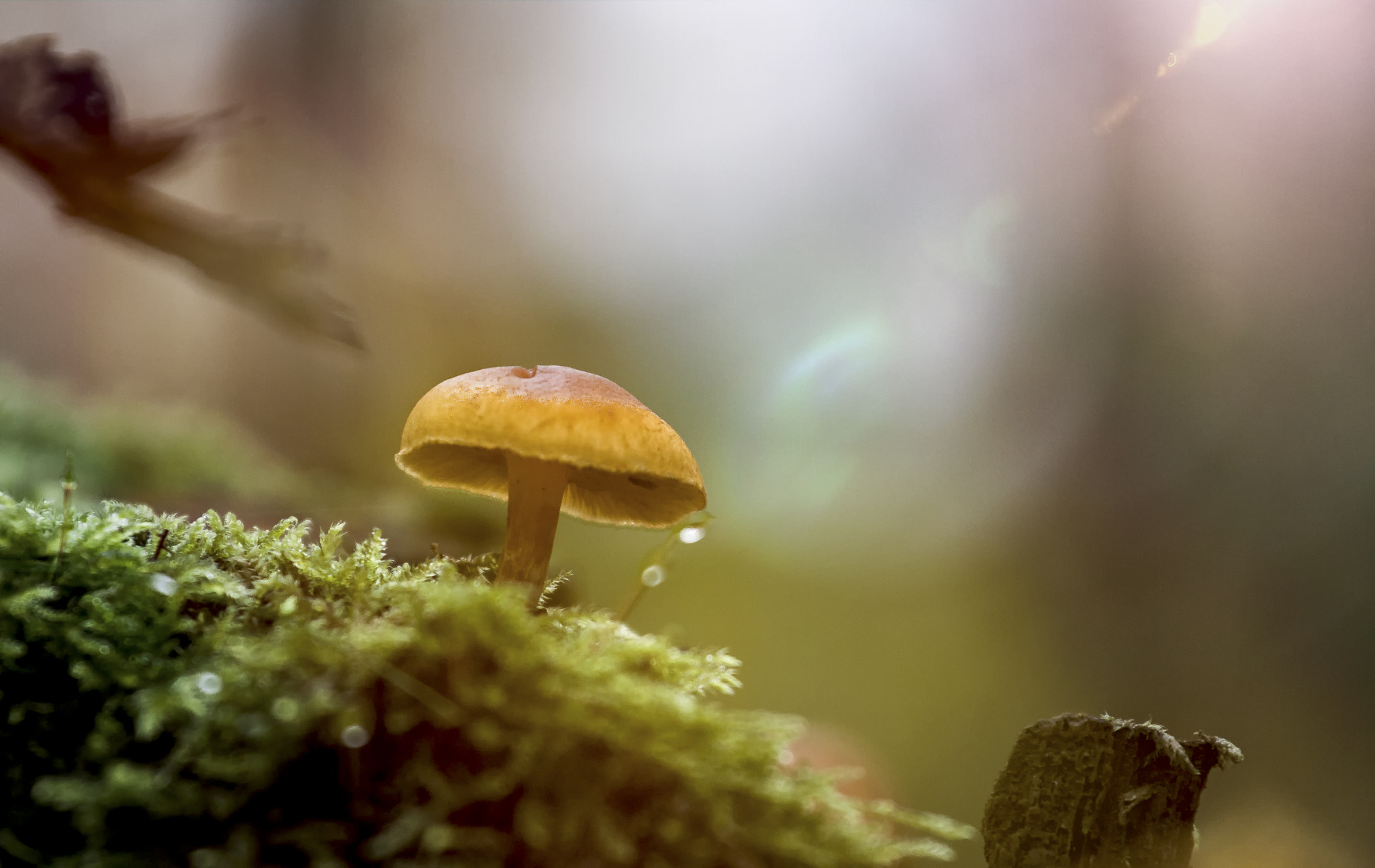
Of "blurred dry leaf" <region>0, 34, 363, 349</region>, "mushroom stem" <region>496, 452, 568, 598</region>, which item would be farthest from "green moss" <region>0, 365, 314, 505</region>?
"mushroom stem" <region>496, 452, 568, 598</region>

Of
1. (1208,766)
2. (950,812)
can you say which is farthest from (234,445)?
(950,812)

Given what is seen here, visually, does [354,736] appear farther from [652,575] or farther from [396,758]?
[652,575]

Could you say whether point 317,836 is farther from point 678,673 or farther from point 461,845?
point 678,673

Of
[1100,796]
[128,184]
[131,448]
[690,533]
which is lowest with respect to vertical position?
[1100,796]

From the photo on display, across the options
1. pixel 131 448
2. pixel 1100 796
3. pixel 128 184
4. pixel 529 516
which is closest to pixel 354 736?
pixel 529 516

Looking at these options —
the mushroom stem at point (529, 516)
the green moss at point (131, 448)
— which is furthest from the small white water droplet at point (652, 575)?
the green moss at point (131, 448)

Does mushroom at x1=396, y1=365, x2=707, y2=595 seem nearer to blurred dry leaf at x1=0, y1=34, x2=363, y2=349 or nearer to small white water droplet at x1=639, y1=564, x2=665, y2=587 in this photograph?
small white water droplet at x1=639, y1=564, x2=665, y2=587
